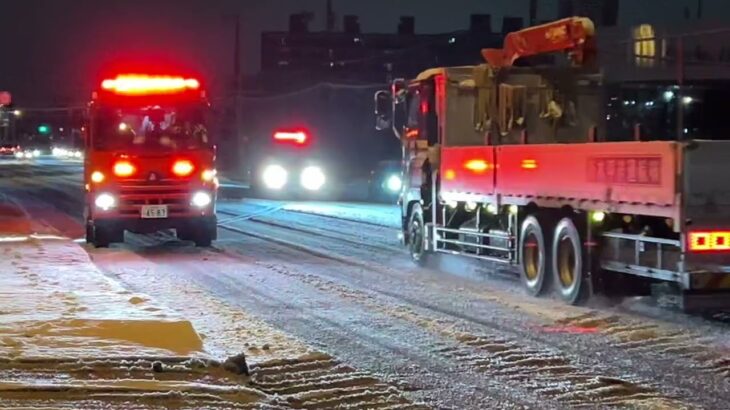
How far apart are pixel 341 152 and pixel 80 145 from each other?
49774mm

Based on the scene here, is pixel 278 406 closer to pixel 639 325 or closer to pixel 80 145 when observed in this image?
pixel 639 325

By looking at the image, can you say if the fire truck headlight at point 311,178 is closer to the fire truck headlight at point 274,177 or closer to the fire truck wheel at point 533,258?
the fire truck headlight at point 274,177

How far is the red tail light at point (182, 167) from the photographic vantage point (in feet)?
66.4

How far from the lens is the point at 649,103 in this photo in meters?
21.8

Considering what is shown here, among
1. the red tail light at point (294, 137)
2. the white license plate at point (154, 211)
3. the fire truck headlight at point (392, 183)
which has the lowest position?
the white license plate at point (154, 211)

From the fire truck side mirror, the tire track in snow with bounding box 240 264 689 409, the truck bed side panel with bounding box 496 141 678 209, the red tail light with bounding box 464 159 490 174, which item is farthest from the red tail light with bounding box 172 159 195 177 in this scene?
the tire track in snow with bounding box 240 264 689 409

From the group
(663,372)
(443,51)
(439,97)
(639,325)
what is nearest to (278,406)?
(663,372)

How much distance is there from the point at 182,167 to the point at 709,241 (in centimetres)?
1123

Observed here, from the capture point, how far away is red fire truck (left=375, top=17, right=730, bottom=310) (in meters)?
11.4

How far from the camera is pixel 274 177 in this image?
4331 centimetres

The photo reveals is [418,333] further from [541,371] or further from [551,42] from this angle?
[551,42]

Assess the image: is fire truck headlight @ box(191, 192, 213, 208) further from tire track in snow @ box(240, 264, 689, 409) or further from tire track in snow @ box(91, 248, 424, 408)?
tire track in snow @ box(240, 264, 689, 409)

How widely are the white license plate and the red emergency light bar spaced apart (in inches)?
80.7

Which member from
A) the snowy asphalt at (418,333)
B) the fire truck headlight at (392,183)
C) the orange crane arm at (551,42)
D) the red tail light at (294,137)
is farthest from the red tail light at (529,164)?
the red tail light at (294,137)
